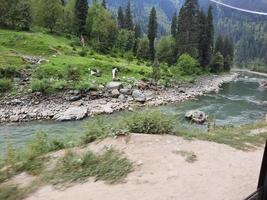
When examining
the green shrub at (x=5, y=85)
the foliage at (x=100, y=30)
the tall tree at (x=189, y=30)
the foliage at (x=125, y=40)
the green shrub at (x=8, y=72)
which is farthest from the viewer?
the foliage at (x=125, y=40)

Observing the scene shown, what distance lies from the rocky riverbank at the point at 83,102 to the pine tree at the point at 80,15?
1073 inches

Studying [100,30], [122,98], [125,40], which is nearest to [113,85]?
[122,98]

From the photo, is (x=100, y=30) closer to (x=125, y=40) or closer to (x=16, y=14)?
(x=125, y=40)

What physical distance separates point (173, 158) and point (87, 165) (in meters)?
2.27

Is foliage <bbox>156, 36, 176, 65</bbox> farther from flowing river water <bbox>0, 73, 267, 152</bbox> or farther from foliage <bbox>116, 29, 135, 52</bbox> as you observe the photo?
flowing river water <bbox>0, 73, 267, 152</bbox>

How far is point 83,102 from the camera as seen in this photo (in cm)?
3381

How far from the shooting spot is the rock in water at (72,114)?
1123 inches

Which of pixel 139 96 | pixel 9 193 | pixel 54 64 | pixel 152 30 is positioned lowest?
pixel 139 96

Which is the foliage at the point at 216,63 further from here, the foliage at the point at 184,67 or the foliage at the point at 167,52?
the foliage at the point at 184,67

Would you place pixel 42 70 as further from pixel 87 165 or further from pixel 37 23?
pixel 87 165

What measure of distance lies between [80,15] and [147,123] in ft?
186

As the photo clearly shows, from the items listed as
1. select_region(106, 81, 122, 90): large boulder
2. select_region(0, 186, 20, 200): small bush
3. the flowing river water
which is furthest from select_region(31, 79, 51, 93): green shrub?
select_region(0, 186, 20, 200): small bush

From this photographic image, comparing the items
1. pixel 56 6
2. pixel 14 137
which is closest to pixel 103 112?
pixel 14 137

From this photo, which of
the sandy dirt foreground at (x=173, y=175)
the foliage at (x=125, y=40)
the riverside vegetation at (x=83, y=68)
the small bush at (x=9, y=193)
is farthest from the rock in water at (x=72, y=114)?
the foliage at (x=125, y=40)
